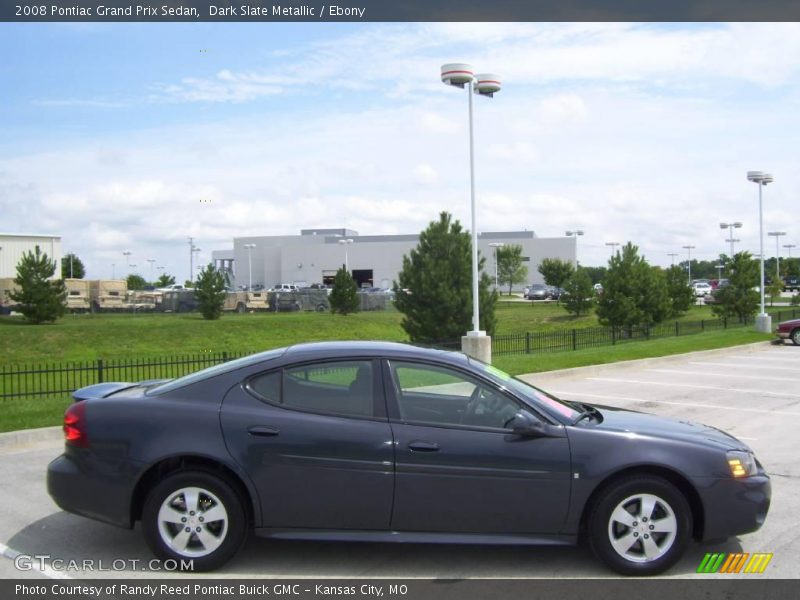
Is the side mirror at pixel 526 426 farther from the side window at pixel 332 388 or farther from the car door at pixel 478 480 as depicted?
the side window at pixel 332 388

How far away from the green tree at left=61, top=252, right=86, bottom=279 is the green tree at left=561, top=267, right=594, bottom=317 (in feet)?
229

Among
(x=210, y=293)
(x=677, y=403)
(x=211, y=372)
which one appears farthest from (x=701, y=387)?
(x=210, y=293)

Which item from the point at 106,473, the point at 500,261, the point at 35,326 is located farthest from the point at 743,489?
the point at 500,261

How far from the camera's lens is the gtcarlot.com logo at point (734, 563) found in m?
5.11

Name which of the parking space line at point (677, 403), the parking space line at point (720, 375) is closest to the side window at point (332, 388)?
the parking space line at point (677, 403)

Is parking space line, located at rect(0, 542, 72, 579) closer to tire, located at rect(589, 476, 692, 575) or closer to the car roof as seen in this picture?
the car roof

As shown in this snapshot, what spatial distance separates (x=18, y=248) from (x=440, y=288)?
5060 centimetres

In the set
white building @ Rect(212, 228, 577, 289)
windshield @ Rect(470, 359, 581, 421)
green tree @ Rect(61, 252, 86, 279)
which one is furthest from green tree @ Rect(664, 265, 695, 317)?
green tree @ Rect(61, 252, 86, 279)

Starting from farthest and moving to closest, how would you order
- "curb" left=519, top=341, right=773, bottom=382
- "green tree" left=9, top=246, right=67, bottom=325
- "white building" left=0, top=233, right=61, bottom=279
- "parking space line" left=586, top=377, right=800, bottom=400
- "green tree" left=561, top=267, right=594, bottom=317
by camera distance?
"white building" left=0, top=233, right=61, bottom=279
"green tree" left=561, top=267, right=594, bottom=317
"green tree" left=9, top=246, right=67, bottom=325
"curb" left=519, top=341, right=773, bottom=382
"parking space line" left=586, top=377, right=800, bottom=400

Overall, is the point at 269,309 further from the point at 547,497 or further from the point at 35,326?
the point at 547,497

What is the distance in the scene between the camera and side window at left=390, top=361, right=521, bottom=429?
5105 millimetres

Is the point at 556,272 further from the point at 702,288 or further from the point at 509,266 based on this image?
the point at 702,288

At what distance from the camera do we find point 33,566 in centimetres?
511
